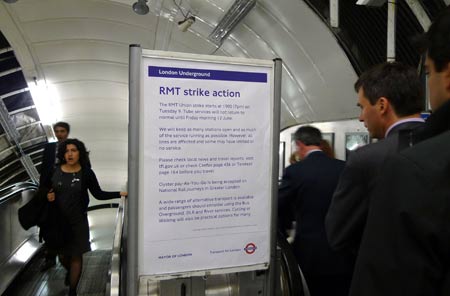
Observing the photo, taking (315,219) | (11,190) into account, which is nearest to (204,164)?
(315,219)

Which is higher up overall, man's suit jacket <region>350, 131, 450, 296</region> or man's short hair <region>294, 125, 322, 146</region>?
man's short hair <region>294, 125, 322, 146</region>

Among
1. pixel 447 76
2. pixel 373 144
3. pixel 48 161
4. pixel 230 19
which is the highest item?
pixel 230 19

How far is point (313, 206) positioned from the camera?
2391 mm

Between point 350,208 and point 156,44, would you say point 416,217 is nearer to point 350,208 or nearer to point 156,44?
point 350,208

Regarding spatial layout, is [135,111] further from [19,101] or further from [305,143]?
[19,101]

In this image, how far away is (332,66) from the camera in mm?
4535

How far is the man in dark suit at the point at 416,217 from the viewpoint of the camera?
74 centimetres

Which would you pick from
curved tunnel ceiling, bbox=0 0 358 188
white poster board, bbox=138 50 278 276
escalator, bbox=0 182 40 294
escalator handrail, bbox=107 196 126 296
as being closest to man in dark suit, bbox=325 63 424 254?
white poster board, bbox=138 50 278 276

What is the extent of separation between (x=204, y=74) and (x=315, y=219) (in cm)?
130

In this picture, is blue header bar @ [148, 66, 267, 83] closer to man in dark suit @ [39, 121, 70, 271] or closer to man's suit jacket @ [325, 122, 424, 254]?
man's suit jacket @ [325, 122, 424, 254]

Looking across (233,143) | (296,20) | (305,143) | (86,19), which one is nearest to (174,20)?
(86,19)

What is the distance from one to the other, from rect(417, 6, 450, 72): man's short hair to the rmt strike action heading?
86cm

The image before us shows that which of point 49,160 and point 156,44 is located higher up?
point 156,44

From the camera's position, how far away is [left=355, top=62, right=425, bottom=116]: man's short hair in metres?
1.70
